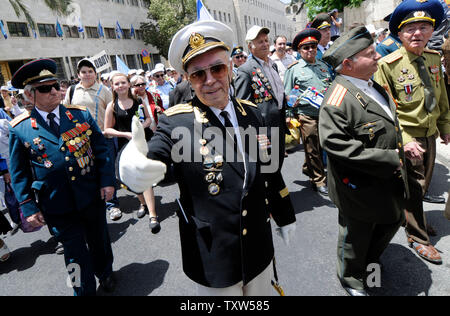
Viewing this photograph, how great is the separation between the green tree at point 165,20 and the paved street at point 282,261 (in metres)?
34.1

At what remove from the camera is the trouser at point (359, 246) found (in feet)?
8.27

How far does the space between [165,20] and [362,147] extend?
37822 mm

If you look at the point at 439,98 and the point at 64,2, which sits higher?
the point at 64,2

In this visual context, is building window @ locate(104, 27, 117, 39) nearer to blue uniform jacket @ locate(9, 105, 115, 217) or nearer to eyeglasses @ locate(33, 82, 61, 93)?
eyeglasses @ locate(33, 82, 61, 93)

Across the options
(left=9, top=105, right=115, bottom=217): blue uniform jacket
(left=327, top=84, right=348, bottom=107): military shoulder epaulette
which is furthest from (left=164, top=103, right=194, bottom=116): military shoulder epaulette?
(left=9, top=105, right=115, bottom=217): blue uniform jacket

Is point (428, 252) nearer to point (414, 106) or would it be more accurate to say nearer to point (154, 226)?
point (414, 106)

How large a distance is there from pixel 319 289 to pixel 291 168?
3.44 metres

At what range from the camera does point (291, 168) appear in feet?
19.9

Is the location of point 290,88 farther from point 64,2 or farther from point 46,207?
point 64,2

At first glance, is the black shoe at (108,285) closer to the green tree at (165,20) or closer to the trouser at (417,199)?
the trouser at (417,199)

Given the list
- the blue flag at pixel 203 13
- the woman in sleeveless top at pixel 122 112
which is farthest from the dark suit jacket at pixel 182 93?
the blue flag at pixel 203 13

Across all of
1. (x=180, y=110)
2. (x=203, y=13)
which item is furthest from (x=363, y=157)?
(x=203, y=13)

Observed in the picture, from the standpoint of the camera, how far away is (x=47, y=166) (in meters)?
2.73
